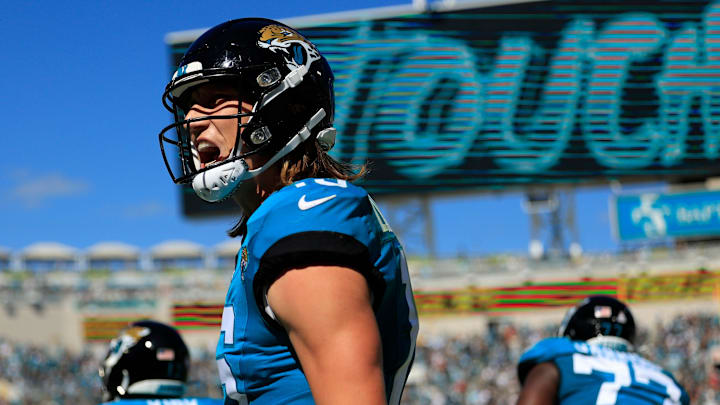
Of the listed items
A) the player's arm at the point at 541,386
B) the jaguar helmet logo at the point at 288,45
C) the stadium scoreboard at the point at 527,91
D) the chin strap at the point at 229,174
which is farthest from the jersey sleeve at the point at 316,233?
the stadium scoreboard at the point at 527,91

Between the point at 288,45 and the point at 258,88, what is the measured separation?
4.5 inches

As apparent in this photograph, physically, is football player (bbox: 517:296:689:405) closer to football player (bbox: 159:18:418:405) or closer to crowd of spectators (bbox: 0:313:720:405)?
football player (bbox: 159:18:418:405)

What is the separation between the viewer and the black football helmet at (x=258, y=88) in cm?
158

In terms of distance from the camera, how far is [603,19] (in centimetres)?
2517

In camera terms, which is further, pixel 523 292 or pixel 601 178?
pixel 523 292

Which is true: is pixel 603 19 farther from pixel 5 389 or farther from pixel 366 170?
pixel 366 170

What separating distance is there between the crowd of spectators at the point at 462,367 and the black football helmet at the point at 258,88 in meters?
15.0

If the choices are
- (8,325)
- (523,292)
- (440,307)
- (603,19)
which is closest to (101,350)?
(8,325)

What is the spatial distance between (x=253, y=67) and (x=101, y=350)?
29.3m

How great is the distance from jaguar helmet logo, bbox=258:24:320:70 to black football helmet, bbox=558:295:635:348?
239 centimetres

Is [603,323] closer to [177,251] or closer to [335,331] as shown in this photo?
[335,331]

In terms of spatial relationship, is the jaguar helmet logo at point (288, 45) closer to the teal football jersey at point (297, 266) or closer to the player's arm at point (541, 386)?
the teal football jersey at point (297, 266)

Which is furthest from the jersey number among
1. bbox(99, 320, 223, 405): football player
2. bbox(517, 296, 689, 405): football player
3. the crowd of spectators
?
the crowd of spectators

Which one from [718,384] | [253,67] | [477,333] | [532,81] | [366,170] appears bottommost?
[477,333]
